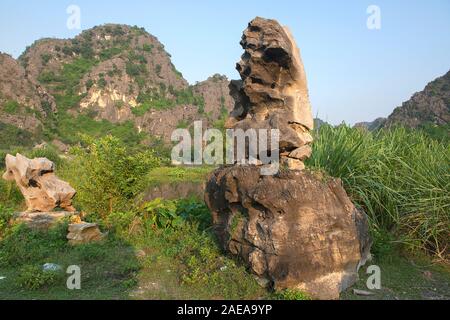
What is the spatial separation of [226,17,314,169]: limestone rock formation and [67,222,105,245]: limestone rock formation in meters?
2.84

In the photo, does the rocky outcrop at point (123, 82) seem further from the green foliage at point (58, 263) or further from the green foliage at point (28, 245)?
the green foliage at point (58, 263)

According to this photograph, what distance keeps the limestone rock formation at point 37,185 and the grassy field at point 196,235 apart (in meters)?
0.94

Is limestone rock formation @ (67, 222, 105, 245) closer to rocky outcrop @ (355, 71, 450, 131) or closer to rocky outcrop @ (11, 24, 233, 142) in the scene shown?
rocky outcrop @ (355, 71, 450, 131)

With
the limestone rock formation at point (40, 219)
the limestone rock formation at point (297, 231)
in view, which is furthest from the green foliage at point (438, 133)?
the limestone rock formation at point (40, 219)

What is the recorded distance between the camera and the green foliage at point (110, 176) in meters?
6.84

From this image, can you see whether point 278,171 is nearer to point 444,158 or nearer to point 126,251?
point 126,251

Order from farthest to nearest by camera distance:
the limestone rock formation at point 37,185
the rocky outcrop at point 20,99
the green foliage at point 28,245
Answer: the rocky outcrop at point 20,99 < the limestone rock formation at point 37,185 < the green foliage at point 28,245

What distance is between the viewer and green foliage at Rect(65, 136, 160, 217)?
684 cm

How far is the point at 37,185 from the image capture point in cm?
779

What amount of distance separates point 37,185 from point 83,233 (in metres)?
2.53

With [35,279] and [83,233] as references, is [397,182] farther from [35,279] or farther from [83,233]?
[35,279]

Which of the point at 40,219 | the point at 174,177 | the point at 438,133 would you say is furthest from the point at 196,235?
the point at 438,133
